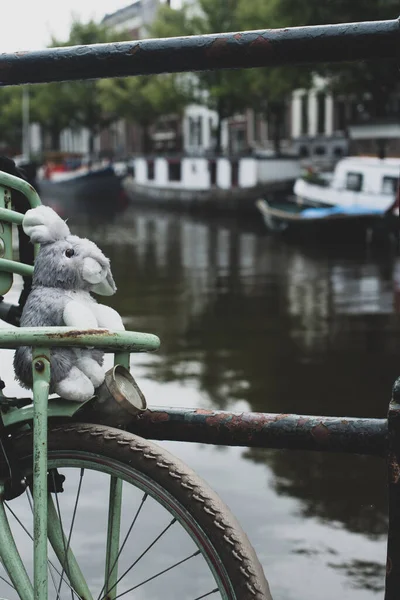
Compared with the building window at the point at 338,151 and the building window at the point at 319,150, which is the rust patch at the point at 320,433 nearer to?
the building window at the point at 338,151

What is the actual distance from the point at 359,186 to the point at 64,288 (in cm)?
2389

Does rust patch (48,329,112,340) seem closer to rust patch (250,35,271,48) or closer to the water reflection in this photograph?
rust patch (250,35,271,48)

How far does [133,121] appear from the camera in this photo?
51719mm

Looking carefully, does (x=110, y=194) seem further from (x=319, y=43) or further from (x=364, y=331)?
(x=319, y=43)

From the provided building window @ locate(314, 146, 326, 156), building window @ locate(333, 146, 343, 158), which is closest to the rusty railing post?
building window @ locate(333, 146, 343, 158)

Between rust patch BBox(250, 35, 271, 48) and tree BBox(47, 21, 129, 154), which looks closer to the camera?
rust patch BBox(250, 35, 271, 48)

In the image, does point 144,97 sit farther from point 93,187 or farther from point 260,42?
point 260,42

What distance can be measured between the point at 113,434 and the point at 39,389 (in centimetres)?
14

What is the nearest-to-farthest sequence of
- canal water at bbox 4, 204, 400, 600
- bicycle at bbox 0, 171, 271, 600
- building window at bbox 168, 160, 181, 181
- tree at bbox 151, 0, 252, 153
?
bicycle at bbox 0, 171, 271, 600
canal water at bbox 4, 204, 400, 600
tree at bbox 151, 0, 252, 153
building window at bbox 168, 160, 181, 181

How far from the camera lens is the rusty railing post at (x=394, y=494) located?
1645mm

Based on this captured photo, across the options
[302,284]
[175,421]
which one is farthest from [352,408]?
[302,284]

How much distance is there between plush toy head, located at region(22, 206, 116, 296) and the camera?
1.85m

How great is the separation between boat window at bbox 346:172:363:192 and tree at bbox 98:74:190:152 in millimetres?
19130

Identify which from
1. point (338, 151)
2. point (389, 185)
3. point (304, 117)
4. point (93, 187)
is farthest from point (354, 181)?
point (93, 187)
